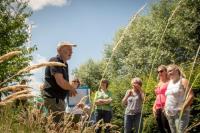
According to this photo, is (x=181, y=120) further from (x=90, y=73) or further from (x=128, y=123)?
(x=90, y=73)

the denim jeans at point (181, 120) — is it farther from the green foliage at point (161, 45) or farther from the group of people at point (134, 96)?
the green foliage at point (161, 45)

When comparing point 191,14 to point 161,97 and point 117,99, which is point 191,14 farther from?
point 161,97

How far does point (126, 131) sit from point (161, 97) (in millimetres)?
2011

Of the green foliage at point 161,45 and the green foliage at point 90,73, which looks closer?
the green foliage at point 161,45

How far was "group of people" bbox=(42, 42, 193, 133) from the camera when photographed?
19.1 feet

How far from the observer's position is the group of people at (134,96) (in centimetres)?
582

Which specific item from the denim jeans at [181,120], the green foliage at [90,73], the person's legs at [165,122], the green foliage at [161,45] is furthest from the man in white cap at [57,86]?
the green foliage at [90,73]

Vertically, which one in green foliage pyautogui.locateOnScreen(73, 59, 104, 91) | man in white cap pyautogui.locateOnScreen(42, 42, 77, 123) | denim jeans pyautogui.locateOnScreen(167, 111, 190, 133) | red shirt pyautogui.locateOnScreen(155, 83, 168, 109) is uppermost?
man in white cap pyautogui.locateOnScreen(42, 42, 77, 123)

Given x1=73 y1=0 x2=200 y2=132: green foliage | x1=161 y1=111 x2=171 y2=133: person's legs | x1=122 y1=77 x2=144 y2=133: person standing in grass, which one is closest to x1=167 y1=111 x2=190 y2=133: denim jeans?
x1=161 y1=111 x2=171 y2=133: person's legs

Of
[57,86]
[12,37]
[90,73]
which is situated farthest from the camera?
[90,73]

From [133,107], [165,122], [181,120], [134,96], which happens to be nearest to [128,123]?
[133,107]

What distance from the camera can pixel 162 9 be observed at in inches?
1698

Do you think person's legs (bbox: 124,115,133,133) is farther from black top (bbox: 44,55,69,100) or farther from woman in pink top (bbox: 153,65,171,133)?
black top (bbox: 44,55,69,100)

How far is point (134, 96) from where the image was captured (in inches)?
383
